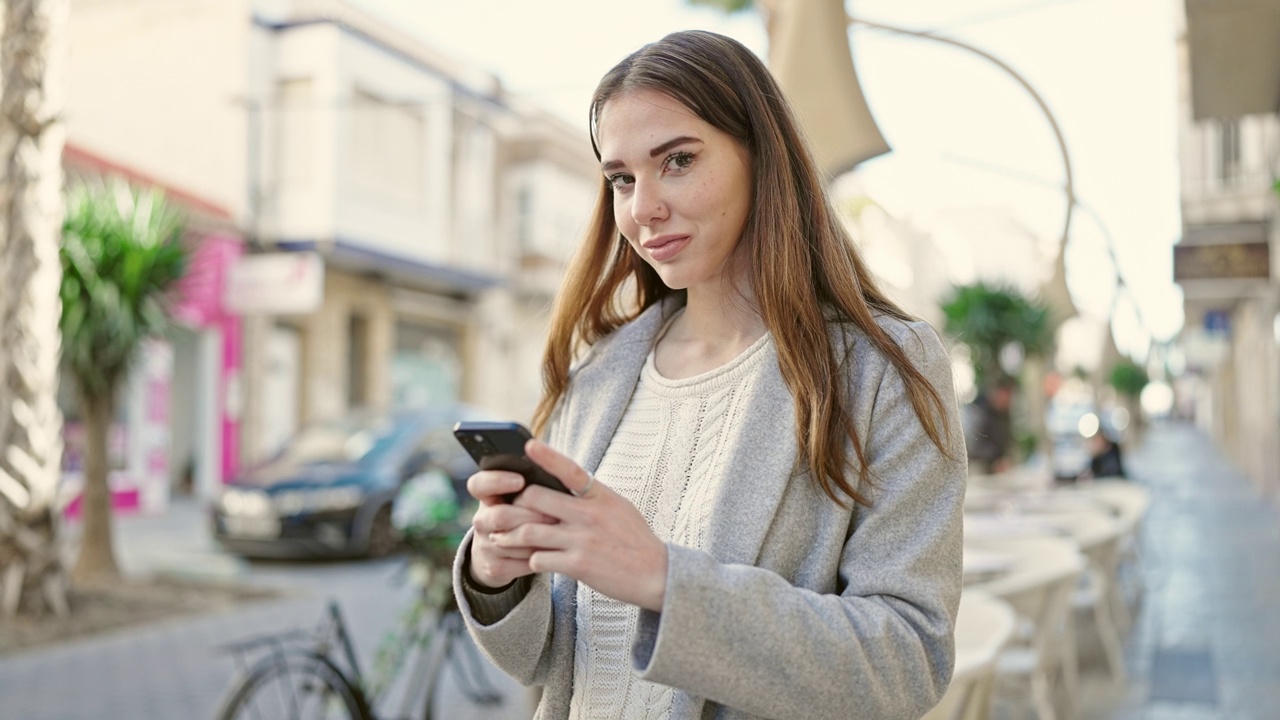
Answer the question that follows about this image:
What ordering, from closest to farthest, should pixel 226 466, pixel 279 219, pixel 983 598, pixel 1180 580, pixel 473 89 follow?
pixel 983 598, pixel 1180 580, pixel 226 466, pixel 279 219, pixel 473 89

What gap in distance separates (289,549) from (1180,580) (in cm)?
876

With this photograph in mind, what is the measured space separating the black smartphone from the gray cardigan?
0.17 m

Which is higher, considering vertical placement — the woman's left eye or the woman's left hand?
the woman's left eye

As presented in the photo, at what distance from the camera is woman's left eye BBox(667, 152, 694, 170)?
1461mm

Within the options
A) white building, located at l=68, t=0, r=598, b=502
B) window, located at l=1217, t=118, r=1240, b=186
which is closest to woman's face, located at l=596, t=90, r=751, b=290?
white building, located at l=68, t=0, r=598, b=502

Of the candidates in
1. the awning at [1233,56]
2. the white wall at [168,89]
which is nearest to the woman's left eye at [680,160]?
the awning at [1233,56]

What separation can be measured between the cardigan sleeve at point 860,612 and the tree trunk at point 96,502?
8.94 m

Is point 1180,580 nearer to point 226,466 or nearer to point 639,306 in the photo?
point 639,306

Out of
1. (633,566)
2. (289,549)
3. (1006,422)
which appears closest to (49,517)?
(289,549)

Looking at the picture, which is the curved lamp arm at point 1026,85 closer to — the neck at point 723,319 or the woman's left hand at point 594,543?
the neck at point 723,319

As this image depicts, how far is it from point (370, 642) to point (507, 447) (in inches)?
275

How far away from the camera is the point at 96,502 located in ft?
30.0

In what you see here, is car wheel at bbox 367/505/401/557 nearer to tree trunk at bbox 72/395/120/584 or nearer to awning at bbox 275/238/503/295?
tree trunk at bbox 72/395/120/584

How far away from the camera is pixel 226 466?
19062 mm
